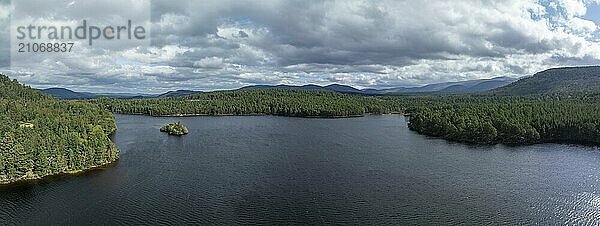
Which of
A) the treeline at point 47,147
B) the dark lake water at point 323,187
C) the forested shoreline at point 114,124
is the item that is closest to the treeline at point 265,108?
the forested shoreline at point 114,124

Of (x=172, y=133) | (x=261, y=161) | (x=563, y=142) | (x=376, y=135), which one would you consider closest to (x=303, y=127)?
(x=376, y=135)

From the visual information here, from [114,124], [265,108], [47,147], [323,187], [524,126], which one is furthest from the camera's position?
[265,108]

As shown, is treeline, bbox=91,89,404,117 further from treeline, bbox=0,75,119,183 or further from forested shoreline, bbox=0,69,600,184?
treeline, bbox=0,75,119,183

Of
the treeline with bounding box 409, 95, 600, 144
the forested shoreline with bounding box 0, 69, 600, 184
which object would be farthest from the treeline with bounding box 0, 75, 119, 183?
the treeline with bounding box 409, 95, 600, 144

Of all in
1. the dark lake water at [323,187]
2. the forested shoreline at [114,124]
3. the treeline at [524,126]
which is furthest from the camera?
the treeline at [524,126]

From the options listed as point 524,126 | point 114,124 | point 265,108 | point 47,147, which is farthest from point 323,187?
point 265,108

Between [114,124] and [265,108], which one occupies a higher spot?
[265,108]

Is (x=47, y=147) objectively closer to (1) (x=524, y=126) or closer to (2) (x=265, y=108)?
(1) (x=524, y=126)

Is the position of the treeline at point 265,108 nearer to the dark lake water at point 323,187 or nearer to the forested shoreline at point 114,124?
the forested shoreline at point 114,124

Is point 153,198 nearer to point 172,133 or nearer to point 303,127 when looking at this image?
point 172,133
